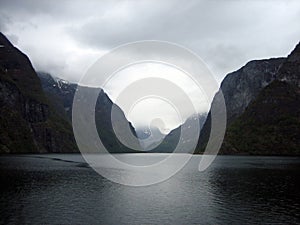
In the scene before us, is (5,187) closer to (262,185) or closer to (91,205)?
(91,205)

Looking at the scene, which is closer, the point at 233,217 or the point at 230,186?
the point at 233,217

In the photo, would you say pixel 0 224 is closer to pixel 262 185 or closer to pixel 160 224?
pixel 160 224

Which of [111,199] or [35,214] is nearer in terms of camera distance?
[35,214]

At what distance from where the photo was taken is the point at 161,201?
78500 mm

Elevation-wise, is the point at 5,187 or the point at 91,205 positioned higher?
the point at 5,187

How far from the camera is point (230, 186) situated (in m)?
105

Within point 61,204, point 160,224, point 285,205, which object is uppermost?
point 61,204

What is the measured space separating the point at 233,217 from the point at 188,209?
10.4 meters

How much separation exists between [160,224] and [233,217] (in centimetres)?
1575

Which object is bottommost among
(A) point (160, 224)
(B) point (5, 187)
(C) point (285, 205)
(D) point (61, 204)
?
(C) point (285, 205)

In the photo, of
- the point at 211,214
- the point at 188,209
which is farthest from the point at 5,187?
the point at 211,214

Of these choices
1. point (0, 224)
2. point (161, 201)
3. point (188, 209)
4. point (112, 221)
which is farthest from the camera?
point (161, 201)

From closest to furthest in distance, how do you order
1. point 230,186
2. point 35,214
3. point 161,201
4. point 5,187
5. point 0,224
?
point 0,224 → point 35,214 → point 161,201 → point 5,187 → point 230,186

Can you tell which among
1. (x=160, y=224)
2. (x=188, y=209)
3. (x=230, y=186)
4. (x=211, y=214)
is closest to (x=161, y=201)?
(x=188, y=209)
